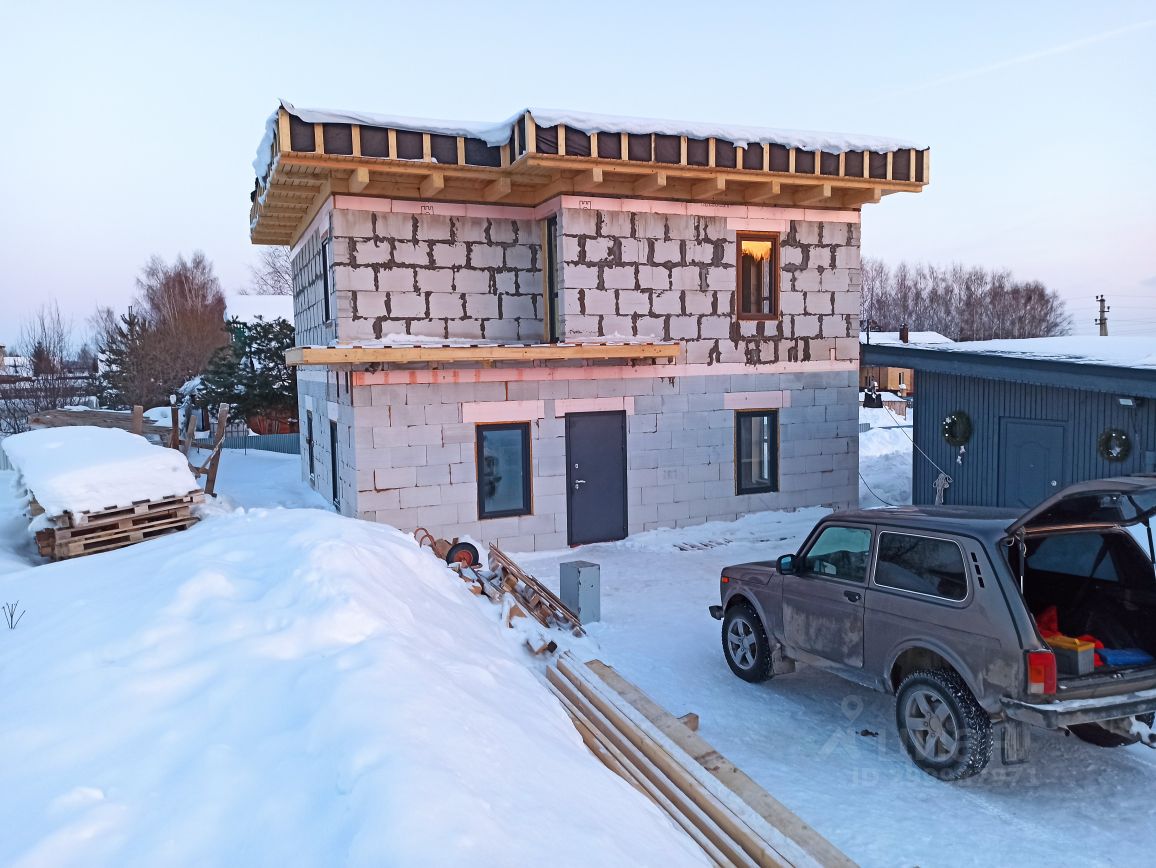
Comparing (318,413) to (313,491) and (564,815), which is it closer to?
(313,491)

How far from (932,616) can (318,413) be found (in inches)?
499

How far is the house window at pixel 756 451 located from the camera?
47.0 feet

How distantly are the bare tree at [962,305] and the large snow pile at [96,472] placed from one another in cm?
6558

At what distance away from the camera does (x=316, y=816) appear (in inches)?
129

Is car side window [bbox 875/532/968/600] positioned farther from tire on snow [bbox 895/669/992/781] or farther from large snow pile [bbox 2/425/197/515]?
large snow pile [bbox 2/425/197/515]

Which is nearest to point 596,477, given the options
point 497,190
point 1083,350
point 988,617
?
point 497,190

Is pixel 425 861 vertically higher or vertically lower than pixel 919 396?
lower

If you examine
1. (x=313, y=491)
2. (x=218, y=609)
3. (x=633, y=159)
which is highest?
(x=633, y=159)

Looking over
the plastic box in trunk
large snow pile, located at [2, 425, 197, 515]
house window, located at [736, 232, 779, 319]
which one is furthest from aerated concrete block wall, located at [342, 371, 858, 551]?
the plastic box in trunk

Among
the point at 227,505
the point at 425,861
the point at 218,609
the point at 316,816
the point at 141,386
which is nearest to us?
the point at 425,861

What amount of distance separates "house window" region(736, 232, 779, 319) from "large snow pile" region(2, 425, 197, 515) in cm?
960

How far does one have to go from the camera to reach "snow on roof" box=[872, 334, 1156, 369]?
1080cm

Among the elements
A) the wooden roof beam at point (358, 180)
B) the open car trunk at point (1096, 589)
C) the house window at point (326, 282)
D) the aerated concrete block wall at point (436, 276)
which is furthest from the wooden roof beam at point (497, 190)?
the open car trunk at point (1096, 589)

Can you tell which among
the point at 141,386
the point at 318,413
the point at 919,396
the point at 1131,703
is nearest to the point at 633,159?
the point at 919,396
